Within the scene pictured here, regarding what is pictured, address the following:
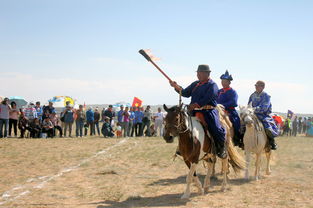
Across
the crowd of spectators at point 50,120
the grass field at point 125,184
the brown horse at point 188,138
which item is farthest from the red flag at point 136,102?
the brown horse at point 188,138

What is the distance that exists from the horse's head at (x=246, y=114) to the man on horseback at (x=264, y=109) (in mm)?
566

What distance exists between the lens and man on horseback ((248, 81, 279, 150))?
984cm

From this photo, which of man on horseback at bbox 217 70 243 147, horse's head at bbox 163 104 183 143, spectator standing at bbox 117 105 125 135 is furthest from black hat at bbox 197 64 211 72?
spectator standing at bbox 117 105 125 135

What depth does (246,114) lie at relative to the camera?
355 inches

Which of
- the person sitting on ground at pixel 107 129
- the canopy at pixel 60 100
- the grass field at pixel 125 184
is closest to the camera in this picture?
the grass field at pixel 125 184

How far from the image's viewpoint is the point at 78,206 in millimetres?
6375

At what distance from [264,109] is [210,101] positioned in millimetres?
3253

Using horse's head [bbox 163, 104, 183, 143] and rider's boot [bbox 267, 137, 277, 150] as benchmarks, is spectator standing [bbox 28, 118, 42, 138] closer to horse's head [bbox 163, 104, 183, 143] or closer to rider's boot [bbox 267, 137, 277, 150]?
rider's boot [bbox 267, 137, 277, 150]

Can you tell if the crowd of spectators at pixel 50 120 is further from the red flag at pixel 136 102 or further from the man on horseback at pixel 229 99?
the man on horseback at pixel 229 99

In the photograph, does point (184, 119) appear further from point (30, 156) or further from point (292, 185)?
point (30, 156)

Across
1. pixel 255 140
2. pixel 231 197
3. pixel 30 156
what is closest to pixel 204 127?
pixel 231 197

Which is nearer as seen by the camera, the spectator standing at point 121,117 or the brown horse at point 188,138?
the brown horse at point 188,138

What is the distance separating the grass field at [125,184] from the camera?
6785 millimetres

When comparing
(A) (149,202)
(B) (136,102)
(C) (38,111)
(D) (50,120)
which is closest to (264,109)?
(A) (149,202)
